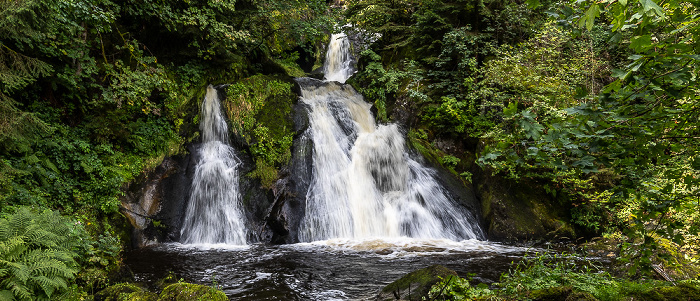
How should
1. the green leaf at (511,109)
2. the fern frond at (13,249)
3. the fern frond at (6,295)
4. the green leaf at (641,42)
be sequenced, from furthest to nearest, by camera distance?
the fern frond at (13,249), the fern frond at (6,295), the green leaf at (511,109), the green leaf at (641,42)

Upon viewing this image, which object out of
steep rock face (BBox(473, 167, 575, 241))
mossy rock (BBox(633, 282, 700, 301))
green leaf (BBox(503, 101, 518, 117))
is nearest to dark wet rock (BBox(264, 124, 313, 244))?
steep rock face (BBox(473, 167, 575, 241))

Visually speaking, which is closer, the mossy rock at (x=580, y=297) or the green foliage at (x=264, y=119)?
the mossy rock at (x=580, y=297)

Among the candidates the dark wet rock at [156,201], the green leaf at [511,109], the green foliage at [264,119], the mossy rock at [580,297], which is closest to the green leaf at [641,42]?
the green leaf at [511,109]

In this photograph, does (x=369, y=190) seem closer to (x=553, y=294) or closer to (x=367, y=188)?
(x=367, y=188)

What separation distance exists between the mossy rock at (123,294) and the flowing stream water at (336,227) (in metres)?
1.04

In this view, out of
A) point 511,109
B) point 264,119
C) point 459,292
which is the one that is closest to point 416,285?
point 459,292

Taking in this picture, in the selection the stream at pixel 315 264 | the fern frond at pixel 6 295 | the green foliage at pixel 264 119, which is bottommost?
the stream at pixel 315 264

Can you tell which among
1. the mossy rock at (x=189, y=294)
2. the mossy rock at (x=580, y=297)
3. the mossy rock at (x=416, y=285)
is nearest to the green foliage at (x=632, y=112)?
the mossy rock at (x=580, y=297)

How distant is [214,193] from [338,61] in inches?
479

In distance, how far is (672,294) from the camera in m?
2.79

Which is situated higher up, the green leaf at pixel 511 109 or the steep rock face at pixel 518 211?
the green leaf at pixel 511 109

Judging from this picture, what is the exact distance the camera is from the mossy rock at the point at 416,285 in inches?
157

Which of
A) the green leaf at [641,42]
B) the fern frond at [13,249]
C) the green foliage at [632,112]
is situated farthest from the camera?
the fern frond at [13,249]

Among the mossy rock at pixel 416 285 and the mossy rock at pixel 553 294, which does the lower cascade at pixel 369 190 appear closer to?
the mossy rock at pixel 416 285
